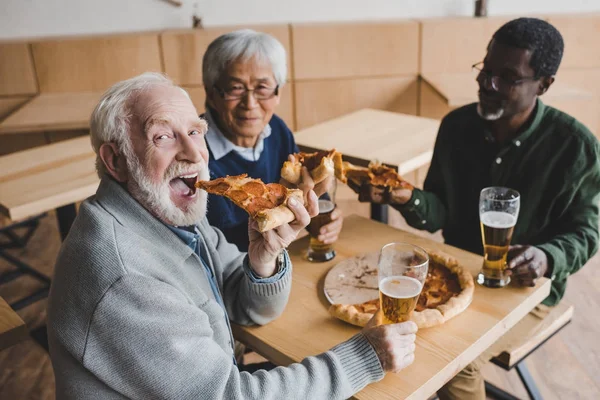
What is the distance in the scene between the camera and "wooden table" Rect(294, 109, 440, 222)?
2738mm

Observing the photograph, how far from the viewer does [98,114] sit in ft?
4.38

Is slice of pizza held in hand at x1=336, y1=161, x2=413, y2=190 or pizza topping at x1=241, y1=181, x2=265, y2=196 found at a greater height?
pizza topping at x1=241, y1=181, x2=265, y2=196

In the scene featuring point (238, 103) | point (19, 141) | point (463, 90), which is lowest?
point (19, 141)

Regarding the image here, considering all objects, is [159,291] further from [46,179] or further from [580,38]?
[580,38]

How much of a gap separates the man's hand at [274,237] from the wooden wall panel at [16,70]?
3.73 metres

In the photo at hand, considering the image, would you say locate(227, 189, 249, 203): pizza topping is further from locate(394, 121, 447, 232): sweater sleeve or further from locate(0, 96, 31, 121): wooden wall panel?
locate(0, 96, 31, 121): wooden wall panel

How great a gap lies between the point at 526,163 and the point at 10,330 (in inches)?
69.2

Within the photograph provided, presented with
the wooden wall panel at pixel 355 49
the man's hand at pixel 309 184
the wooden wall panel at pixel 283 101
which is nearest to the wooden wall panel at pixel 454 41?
the wooden wall panel at pixel 355 49

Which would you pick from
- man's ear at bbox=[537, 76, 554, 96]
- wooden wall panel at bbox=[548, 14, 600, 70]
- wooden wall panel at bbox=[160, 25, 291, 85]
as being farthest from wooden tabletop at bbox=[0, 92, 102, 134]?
wooden wall panel at bbox=[548, 14, 600, 70]

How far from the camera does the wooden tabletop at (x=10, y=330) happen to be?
5.18 ft

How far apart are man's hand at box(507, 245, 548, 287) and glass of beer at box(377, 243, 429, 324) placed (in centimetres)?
39

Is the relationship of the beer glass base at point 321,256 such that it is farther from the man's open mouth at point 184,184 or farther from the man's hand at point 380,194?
the man's open mouth at point 184,184

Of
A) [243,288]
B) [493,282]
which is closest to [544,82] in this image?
[493,282]

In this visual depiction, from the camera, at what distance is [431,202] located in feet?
7.02
